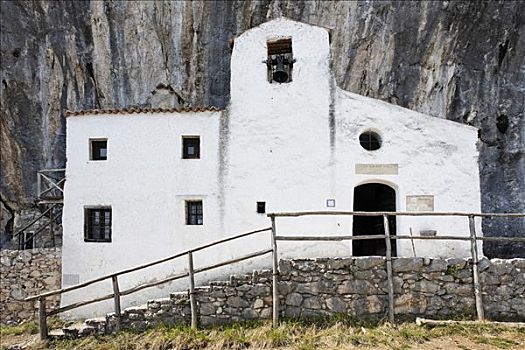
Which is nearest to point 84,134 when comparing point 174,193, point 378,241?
point 174,193

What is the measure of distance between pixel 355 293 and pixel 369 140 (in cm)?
408

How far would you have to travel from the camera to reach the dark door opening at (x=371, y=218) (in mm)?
11672

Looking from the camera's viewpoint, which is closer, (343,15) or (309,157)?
(309,157)

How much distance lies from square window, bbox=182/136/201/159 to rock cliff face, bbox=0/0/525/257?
6.13 meters

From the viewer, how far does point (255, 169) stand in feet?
33.4

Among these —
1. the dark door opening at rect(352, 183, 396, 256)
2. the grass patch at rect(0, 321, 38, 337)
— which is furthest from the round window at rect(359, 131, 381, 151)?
the grass patch at rect(0, 321, 38, 337)

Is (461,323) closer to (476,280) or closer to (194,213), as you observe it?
(476,280)

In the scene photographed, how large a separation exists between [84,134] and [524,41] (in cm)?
1616

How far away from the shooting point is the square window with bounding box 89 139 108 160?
35.7 ft

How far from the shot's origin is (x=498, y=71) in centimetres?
1548

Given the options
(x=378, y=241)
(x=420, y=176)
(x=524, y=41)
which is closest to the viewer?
(x=420, y=176)

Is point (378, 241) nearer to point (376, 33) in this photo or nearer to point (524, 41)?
point (376, 33)

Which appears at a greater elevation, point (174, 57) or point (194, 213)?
point (174, 57)

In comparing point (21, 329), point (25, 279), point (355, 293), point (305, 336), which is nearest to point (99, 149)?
point (25, 279)
